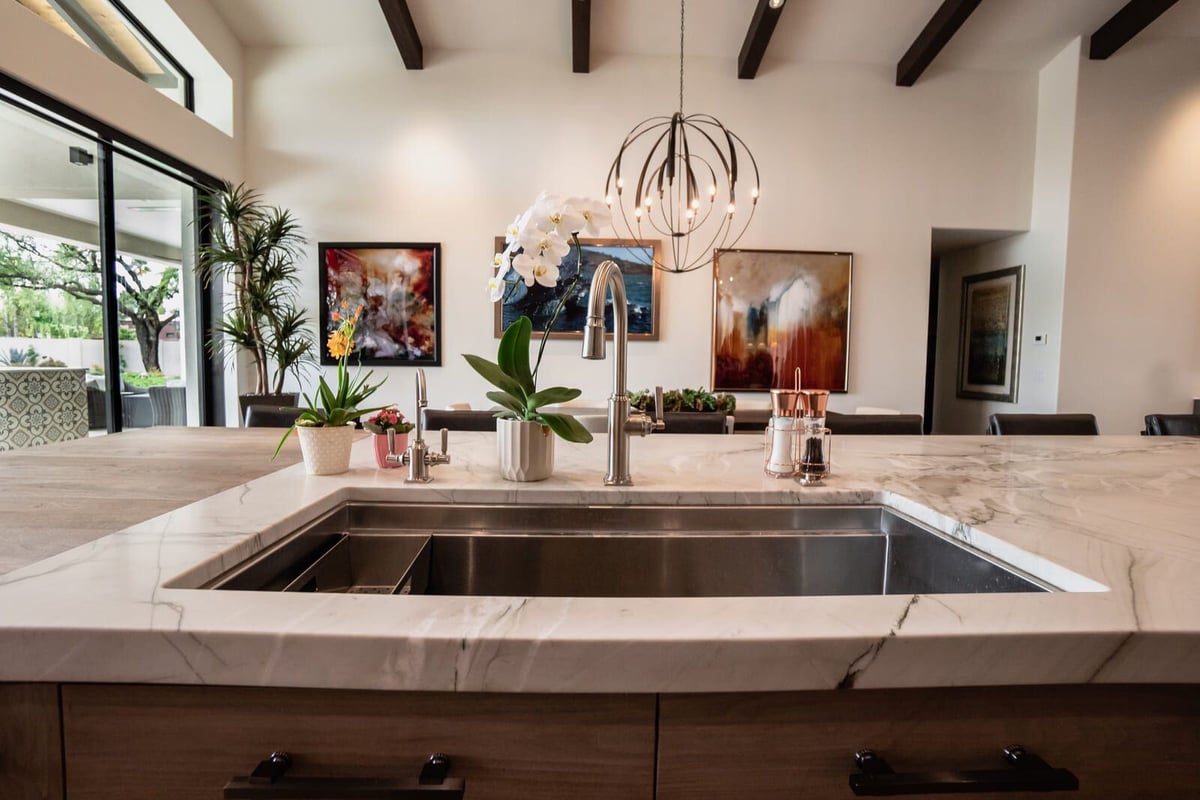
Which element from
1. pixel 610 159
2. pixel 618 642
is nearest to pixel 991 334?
pixel 610 159

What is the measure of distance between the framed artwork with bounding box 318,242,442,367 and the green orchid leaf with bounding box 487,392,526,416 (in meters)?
3.90

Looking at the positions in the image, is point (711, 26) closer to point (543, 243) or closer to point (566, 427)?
point (543, 243)

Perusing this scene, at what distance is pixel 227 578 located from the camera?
1.97 ft

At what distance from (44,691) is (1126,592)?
2.99 ft

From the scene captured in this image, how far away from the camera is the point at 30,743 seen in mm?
438

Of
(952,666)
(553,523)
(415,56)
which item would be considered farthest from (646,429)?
(415,56)

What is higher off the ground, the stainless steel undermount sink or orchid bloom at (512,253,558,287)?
orchid bloom at (512,253,558,287)

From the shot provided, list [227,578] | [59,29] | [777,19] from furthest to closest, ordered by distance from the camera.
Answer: [777,19], [59,29], [227,578]

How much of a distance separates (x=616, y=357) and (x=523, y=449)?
226mm

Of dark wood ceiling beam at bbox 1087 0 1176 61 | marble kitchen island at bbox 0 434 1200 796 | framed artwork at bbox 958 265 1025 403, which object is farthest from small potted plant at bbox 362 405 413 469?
dark wood ceiling beam at bbox 1087 0 1176 61

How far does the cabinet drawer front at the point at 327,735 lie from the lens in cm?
44

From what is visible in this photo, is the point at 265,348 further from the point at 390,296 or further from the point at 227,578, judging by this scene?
the point at 227,578

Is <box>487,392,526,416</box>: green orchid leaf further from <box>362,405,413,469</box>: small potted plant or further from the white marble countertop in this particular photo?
the white marble countertop

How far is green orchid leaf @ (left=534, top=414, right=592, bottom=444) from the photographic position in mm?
934
